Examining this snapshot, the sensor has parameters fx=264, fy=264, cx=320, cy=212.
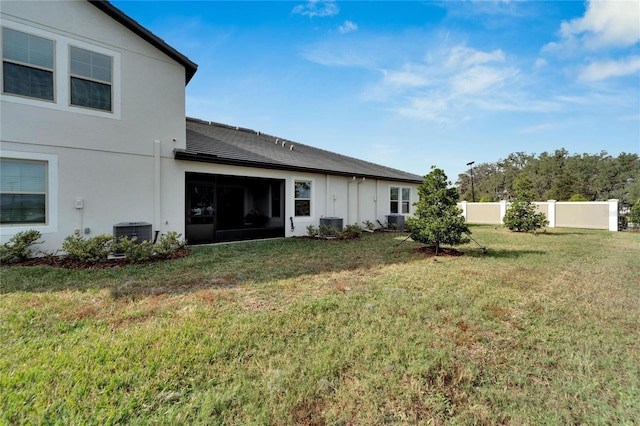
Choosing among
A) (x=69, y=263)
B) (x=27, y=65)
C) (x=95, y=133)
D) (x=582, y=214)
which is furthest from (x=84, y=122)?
(x=582, y=214)

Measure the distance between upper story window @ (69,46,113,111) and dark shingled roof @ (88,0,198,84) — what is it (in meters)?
1.07

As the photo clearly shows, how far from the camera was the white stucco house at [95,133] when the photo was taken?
6066 millimetres

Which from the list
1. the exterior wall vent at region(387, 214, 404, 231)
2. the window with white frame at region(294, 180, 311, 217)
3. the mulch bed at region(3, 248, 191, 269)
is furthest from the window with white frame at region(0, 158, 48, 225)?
the exterior wall vent at region(387, 214, 404, 231)

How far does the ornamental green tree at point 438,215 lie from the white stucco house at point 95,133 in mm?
5670

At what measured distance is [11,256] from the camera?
5598mm

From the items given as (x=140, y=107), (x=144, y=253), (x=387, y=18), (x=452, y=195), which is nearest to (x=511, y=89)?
(x=387, y=18)

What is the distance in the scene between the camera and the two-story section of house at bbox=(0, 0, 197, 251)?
6.05 metres

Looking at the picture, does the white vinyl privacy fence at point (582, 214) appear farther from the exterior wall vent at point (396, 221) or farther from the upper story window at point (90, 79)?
the upper story window at point (90, 79)

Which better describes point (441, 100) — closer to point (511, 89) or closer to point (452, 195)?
point (511, 89)

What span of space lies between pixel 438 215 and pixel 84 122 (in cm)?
992

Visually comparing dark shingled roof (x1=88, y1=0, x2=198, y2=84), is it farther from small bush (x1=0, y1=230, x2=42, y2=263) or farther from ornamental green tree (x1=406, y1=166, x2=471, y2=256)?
ornamental green tree (x1=406, y1=166, x2=471, y2=256)

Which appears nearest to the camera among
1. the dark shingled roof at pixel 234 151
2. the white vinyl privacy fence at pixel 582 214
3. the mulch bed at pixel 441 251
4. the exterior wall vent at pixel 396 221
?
the mulch bed at pixel 441 251

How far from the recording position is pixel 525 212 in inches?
546

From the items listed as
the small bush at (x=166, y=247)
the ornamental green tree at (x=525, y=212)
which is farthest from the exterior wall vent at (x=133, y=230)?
the ornamental green tree at (x=525, y=212)
